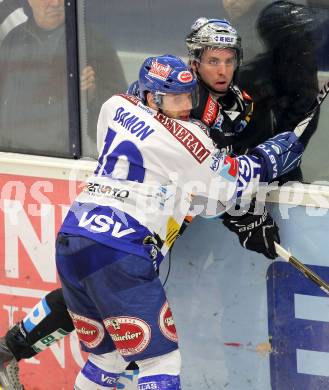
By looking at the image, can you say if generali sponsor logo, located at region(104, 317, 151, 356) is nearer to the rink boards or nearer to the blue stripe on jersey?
the blue stripe on jersey

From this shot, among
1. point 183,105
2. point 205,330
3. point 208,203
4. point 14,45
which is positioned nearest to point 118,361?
point 205,330

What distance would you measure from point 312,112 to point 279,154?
24 cm

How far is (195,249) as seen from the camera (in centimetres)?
407

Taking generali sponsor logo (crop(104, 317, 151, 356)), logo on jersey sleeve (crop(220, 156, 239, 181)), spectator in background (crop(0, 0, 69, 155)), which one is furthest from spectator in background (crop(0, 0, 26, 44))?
generali sponsor logo (crop(104, 317, 151, 356))

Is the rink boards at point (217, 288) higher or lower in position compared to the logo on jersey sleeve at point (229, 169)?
lower

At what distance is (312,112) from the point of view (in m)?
3.83

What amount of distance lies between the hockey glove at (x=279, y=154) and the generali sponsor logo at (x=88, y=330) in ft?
2.82

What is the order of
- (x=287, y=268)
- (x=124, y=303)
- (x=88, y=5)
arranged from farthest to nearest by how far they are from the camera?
(x=88, y=5) < (x=287, y=268) < (x=124, y=303)

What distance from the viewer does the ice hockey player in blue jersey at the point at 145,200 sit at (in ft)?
11.8

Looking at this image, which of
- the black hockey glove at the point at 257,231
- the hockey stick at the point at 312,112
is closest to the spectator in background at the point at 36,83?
the black hockey glove at the point at 257,231

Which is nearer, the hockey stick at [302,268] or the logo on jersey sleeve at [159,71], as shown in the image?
the logo on jersey sleeve at [159,71]

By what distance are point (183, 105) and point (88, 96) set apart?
73 cm

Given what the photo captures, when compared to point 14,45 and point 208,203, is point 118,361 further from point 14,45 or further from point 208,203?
point 14,45

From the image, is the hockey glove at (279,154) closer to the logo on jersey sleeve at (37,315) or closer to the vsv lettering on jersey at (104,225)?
the vsv lettering on jersey at (104,225)
